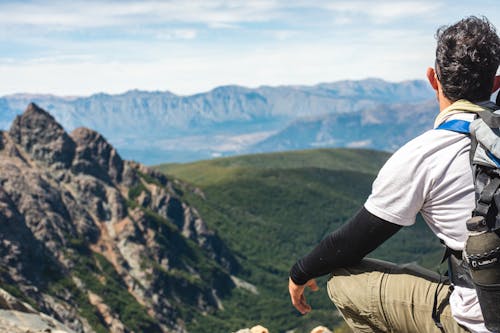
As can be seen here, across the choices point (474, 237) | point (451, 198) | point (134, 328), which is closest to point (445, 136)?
point (451, 198)

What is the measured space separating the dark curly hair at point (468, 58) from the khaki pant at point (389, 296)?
3.24 meters

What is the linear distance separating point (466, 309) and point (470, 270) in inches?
36.8

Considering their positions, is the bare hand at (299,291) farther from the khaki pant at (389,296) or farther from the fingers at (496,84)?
the fingers at (496,84)

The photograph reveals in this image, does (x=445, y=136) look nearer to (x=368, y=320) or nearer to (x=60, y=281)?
(x=368, y=320)

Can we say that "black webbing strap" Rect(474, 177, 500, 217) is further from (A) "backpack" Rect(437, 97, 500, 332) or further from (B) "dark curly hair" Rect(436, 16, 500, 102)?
(B) "dark curly hair" Rect(436, 16, 500, 102)

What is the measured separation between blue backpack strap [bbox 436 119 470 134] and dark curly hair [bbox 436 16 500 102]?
661mm

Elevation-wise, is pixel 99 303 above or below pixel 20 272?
below

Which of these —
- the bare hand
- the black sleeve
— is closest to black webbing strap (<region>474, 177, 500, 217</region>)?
the black sleeve

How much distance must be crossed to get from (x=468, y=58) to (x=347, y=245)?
141 inches

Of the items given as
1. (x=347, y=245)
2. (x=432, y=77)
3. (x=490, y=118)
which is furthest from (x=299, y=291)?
(x=490, y=118)

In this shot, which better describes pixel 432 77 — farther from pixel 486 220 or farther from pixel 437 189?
pixel 486 220

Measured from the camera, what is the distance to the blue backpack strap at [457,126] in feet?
28.4

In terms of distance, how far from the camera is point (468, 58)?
8789mm

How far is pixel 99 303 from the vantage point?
650 ft
